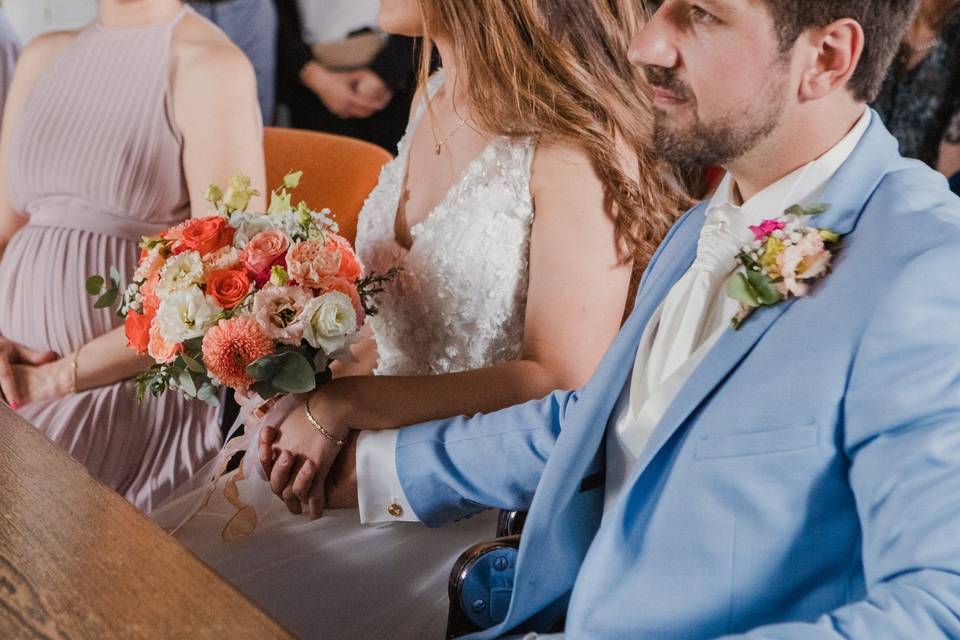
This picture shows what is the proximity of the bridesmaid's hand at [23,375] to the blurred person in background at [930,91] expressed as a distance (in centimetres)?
230

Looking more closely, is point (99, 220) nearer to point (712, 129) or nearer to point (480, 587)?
point (480, 587)

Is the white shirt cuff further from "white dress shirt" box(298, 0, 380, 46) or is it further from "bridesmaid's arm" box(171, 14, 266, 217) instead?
"white dress shirt" box(298, 0, 380, 46)

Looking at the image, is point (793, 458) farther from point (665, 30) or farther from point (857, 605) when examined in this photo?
point (665, 30)

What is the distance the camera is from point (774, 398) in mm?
1101

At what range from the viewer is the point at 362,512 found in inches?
66.9

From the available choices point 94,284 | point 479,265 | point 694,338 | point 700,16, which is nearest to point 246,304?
point 94,284

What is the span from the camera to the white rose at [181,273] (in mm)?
1737

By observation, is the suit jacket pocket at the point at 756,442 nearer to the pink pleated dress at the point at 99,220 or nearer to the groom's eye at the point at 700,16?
the groom's eye at the point at 700,16

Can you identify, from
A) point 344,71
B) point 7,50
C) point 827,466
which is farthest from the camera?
point 344,71

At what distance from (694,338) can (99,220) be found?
1.79 metres

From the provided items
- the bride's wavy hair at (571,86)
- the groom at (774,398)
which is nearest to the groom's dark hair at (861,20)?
the groom at (774,398)

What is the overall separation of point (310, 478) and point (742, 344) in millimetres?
829

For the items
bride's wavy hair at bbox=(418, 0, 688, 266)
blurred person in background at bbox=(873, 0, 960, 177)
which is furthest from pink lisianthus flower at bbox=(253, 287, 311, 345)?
blurred person in background at bbox=(873, 0, 960, 177)

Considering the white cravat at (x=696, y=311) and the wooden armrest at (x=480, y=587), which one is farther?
the wooden armrest at (x=480, y=587)
